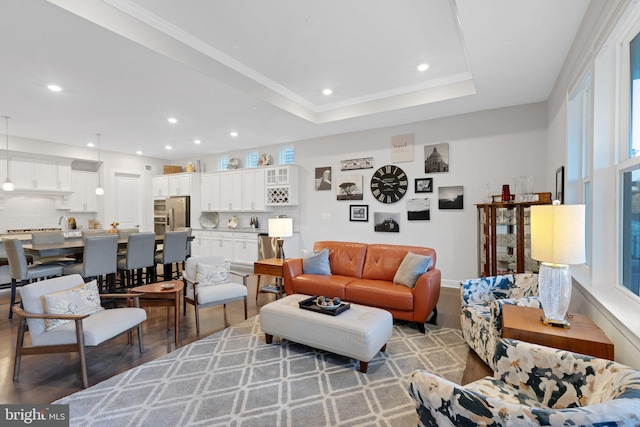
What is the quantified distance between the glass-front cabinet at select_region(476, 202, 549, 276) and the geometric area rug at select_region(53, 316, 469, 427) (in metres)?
1.43

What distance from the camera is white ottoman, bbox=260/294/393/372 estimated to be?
2.52 meters

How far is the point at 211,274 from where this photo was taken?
3.84 metres

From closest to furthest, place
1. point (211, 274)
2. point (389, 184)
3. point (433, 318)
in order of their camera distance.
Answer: point (433, 318) < point (211, 274) < point (389, 184)

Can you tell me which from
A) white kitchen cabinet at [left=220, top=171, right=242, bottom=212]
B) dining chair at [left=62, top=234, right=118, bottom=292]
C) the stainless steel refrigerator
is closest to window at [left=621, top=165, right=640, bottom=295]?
dining chair at [left=62, top=234, right=118, bottom=292]

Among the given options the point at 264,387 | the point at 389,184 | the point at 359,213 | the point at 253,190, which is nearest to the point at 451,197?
the point at 389,184

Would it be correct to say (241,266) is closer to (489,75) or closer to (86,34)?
(86,34)

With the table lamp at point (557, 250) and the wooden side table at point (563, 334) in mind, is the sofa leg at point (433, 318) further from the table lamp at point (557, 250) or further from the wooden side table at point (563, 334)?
the table lamp at point (557, 250)

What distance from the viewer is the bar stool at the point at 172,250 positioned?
17.0 ft

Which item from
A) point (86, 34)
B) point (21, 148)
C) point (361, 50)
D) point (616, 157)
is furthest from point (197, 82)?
point (21, 148)

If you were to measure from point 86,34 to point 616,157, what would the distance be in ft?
14.7

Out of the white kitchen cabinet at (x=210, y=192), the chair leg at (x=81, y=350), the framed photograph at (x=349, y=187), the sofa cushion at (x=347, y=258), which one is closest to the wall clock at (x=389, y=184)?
the framed photograph at (x=349, y=187)

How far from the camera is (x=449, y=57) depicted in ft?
12.3

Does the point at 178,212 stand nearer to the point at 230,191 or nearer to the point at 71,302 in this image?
the point at 230,191

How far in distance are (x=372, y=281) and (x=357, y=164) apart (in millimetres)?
2941
